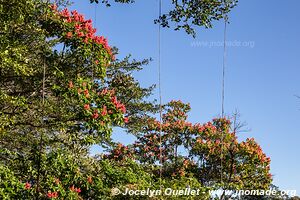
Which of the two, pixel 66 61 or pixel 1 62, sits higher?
pixel 66 61

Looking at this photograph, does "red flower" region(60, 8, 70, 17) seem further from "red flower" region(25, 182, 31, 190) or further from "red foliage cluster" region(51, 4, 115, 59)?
"red flower" region(25, 182, 31, 190)

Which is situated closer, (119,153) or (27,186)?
(27,186)

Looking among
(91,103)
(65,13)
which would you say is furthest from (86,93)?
(65,13)

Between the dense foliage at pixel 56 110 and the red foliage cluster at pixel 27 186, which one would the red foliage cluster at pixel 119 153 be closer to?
the dense foliage at pixel 56 110

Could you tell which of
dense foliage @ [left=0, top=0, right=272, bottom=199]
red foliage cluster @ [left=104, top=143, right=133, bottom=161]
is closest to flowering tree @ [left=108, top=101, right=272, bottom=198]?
red foliage cluster @ [left=104, top=143, right=133, bottom=161]

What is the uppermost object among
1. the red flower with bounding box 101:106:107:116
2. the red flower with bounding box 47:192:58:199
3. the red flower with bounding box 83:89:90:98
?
the red flower with bounding box 83:89:90:98

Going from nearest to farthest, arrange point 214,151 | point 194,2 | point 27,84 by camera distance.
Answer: point 194,2, point 27,84, point 214,151

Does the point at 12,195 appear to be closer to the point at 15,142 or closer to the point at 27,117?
the point at 27,117

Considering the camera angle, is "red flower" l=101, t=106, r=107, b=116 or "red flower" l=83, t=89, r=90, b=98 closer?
"red flower" l=101, t=106, r=107, b=116

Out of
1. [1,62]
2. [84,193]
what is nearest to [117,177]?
[84,193]

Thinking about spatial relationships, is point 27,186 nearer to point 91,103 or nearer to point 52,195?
point 52,195

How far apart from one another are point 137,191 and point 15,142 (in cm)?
473

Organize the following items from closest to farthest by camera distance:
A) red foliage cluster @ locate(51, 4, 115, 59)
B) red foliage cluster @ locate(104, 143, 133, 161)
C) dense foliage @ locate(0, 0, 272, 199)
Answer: dense foliage @ locate(0, 0, 272, 199)
red foliage cluster @ locate(51, 4, 115, 59)
red foliage cluster @ locate(104, 143, 133, 161)

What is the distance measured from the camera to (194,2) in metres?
7.67
